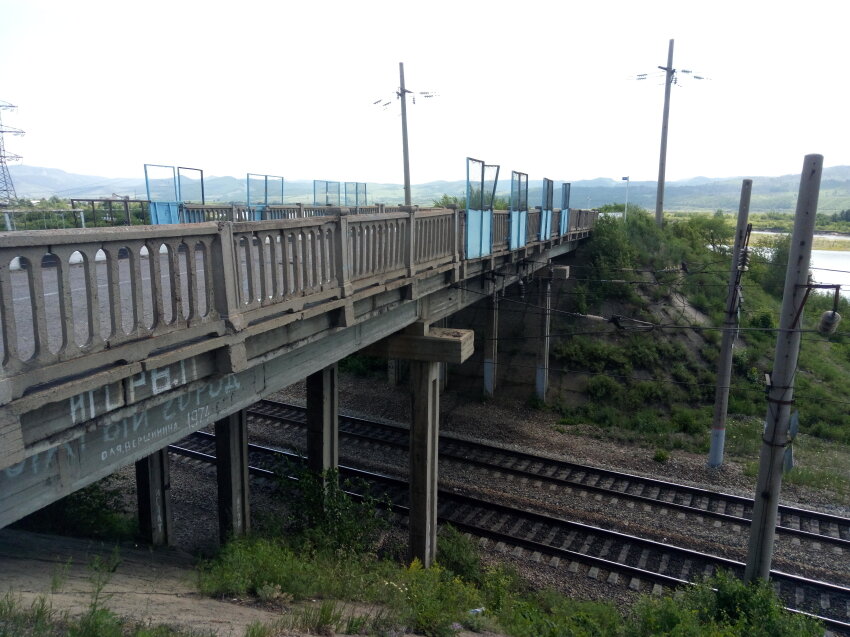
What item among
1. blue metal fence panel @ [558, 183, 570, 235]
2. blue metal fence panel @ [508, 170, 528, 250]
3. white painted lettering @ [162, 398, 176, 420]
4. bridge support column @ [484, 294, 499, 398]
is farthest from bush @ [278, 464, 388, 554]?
blue metal fence panel @ [558, 183, 570, 235]

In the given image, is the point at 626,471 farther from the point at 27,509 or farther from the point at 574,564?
the point at 27,509

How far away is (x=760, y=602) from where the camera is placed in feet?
27.0

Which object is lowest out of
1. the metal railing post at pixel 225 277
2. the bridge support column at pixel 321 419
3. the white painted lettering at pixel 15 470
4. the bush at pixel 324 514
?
the bush at pixel 324 514

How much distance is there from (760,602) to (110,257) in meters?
8.85

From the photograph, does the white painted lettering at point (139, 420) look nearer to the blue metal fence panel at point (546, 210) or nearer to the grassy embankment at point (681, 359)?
the grassy embankment at point (681, 359)

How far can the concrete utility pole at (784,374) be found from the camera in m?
9.02

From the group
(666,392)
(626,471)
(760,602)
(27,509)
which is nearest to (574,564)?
(760,602)

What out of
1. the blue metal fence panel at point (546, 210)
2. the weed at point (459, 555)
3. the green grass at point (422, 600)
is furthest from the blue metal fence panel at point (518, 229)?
the green grass at point (422, 600)

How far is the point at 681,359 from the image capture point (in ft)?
74.1

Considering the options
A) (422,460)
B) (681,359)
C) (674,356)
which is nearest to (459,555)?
(422,460)

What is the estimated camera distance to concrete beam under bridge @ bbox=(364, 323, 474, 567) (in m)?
10.7

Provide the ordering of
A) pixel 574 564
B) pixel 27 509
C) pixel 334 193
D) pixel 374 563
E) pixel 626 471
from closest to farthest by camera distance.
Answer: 1. pixel 27 509
2. pixel 374 563
3. pixel 574 564
4. pixel 626 471
5. pixel 334 193

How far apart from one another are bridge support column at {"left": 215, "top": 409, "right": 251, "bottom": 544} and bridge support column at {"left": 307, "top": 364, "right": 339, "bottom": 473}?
4.27ft

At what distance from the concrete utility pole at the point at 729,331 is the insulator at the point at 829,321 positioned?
5531 millimetres
